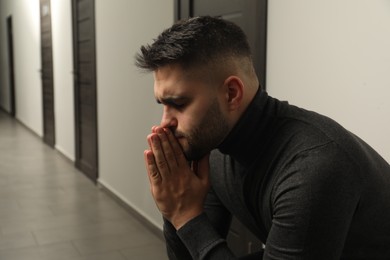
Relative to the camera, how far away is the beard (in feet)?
3.66

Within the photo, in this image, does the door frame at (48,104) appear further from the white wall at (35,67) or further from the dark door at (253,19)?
the dark door at (253,19)

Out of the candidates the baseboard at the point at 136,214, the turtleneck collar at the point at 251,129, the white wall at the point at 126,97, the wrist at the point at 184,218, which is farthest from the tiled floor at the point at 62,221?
the turtleneck collar at the point at 251,129

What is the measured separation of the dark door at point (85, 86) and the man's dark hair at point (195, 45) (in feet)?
11.0

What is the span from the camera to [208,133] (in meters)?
1.13

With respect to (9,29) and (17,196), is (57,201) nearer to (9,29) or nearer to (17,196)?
(17,196)

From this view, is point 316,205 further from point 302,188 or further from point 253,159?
point 253,159

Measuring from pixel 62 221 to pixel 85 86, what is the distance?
5.72ft

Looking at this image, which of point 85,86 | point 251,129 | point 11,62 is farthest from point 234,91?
point 11,62

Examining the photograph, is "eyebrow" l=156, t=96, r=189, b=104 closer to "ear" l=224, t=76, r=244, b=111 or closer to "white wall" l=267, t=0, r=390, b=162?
"ear" l=224, t=76, r=244, b=111

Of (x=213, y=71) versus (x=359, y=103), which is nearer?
(x=213, y=71)

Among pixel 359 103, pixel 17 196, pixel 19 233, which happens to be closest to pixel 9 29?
pixel 17 196

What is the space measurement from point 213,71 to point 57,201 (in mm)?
3154

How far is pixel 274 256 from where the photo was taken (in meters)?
1.02

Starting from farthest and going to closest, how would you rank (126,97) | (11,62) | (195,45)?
(11,62)
(126,97)
(195,45)
